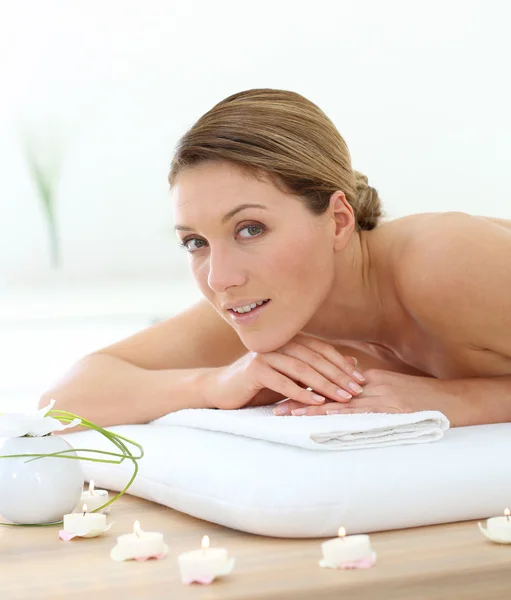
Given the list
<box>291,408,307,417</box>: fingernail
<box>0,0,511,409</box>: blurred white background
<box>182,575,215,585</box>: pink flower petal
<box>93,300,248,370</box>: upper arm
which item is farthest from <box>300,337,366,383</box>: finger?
<box>0,0,511,409</box>: blurred white background

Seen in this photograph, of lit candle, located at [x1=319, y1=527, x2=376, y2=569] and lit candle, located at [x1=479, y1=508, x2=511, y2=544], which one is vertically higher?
lit candle, located at [x1=479, y1=508, x2=511, y2=544]

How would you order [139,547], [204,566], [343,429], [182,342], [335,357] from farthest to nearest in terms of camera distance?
[182,342]
[335,357]
[343,429]
[139,547]
[204,566]

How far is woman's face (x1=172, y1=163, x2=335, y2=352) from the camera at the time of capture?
1787 mm

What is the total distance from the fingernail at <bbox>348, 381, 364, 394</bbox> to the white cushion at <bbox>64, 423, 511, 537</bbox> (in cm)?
26

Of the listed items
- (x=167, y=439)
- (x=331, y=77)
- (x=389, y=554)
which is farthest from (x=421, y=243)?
(x=331, y=77)

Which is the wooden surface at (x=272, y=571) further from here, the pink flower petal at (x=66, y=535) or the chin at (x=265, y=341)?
the chin at (x=265, y=341)

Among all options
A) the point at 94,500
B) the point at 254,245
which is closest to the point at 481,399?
the point at 254,245

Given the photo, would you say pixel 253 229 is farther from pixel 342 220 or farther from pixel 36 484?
pixel 36 484

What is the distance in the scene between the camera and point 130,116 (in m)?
4.37

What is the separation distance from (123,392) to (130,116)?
8.25 feet

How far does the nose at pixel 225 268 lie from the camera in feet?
5.91

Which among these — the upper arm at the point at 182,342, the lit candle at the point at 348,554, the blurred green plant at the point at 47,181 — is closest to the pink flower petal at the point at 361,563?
the lit candle at the point at 348,554

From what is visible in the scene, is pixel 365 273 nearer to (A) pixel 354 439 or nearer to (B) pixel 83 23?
(A) pixel 354 439

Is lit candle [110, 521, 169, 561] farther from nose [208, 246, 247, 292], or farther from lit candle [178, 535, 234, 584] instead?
nose [208, 246, 247, 292]
